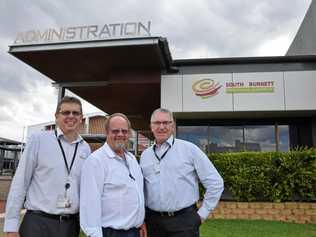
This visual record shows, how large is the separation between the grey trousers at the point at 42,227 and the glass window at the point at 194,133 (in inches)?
410

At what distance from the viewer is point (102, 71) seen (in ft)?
37.5

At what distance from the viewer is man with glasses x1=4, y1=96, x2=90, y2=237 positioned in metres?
2.42

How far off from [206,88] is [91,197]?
9091 millimetres

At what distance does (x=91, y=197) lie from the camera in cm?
230

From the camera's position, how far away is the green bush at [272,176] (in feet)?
26.5

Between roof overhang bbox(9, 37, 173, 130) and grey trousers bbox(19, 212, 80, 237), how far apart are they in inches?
284

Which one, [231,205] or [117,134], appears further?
[231,205]

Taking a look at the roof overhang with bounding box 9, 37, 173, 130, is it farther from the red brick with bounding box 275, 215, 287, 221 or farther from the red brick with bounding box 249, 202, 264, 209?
the red brick with bounding box 275, 215, 287, 221

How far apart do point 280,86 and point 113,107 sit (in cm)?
823

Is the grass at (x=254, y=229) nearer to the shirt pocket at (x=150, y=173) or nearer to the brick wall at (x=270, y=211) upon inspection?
the brick wall at (x=270, y=211)

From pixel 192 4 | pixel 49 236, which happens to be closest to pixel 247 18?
pixel 192 4

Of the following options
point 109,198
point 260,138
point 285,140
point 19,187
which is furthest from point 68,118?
point 285,140

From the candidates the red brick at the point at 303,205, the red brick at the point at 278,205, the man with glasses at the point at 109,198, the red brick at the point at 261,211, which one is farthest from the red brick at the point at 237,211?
the man with glasses at the point at 109,198

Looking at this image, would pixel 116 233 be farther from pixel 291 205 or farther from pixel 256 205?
pixel 291 205
